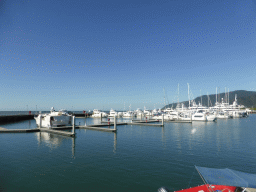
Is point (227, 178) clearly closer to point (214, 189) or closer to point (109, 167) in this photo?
point (214, 189)

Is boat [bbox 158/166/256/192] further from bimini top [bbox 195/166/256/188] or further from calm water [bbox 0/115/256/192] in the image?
calm water [bbox 0/115/256/192]

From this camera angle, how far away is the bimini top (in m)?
7.78

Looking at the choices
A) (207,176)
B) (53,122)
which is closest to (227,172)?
(207,176)

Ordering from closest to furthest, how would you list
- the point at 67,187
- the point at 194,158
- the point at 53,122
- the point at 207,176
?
1. the point at 207,176
2. the point at 67,187
3. the point at 194,158
4. the point at 53,122

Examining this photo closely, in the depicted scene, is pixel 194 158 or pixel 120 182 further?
pixel 194 158

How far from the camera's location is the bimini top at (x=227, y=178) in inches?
306

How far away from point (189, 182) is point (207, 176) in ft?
14.9

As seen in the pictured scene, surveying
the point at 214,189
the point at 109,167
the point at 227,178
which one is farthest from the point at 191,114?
the point at 227,178

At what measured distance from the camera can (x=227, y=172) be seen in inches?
358

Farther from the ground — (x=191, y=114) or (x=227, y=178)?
(x=227, y=178)

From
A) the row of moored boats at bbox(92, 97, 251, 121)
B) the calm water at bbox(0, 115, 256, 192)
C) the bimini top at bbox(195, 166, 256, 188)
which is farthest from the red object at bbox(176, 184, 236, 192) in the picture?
the row of moored boats at bbox(92, 97, 251, 121)

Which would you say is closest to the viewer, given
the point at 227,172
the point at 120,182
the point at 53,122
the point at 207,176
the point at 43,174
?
the point at 207,176

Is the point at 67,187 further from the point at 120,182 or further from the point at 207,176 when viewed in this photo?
the point at 207,176

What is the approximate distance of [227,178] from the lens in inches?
327
